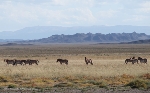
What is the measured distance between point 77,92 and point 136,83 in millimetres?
4668

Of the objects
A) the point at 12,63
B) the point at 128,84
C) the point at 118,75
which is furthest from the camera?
the point at 12,63

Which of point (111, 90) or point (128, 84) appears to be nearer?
point (111, 90)

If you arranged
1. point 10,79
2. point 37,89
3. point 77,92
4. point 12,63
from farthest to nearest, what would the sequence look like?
point 12,63
point 10,79
point 37,89
point 77,92

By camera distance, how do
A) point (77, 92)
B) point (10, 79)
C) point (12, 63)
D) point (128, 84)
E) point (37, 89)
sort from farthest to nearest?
point (12, 63) → point (10, 79) → point (128, 84) → point (37, 89) → point (77, 92)

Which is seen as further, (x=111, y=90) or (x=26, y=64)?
(x=26, y=64)

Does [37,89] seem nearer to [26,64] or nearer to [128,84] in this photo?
[128,84]

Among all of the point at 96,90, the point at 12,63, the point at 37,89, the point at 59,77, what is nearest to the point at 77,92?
the point at 96,90

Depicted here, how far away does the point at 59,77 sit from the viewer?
29.3 metres

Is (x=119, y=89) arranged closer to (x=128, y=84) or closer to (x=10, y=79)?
(x=128, y=84)

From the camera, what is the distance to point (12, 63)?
4056cm

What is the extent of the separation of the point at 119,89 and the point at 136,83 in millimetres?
1843

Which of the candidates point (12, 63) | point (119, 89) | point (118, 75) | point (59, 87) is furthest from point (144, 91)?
point (12, 63)

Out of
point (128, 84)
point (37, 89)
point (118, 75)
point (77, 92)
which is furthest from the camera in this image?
point (118, 75)

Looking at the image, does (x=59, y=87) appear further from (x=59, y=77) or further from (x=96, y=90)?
(x=59, y=77)
